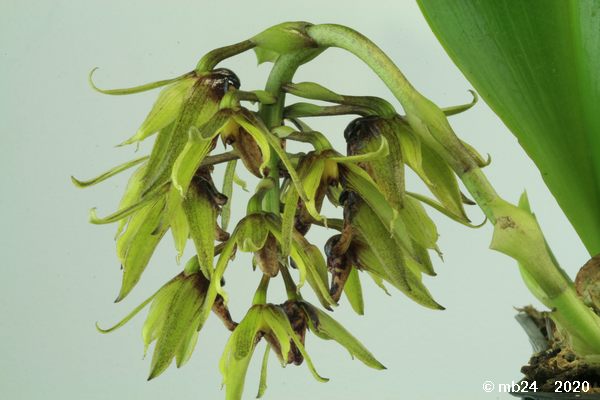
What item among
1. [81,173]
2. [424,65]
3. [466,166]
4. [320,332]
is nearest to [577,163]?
[466,166]

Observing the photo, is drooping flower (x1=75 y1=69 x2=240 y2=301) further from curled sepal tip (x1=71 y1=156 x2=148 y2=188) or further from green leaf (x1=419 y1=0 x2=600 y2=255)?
green leaf (x1=419 y1=0 x2=600 y2=255)

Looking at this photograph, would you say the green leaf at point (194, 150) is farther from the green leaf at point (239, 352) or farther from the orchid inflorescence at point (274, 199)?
the green leaf at point (239, 352)

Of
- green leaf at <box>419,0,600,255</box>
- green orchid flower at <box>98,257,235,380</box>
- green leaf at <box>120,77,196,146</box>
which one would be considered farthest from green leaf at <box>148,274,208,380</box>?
green leaf at <box>419,0,600,255</box>

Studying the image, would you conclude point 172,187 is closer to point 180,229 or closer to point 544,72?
point 180,229

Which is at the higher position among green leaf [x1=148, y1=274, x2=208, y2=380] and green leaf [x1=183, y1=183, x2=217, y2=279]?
green leaf [x1=183, y1=183, x2=217, y2=279]

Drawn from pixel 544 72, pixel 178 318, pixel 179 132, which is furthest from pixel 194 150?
pixel 544 72

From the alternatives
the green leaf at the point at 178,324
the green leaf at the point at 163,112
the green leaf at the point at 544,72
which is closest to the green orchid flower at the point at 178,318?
the green leaf at the point at 178,324

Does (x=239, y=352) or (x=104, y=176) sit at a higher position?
(x=104, y=176)
